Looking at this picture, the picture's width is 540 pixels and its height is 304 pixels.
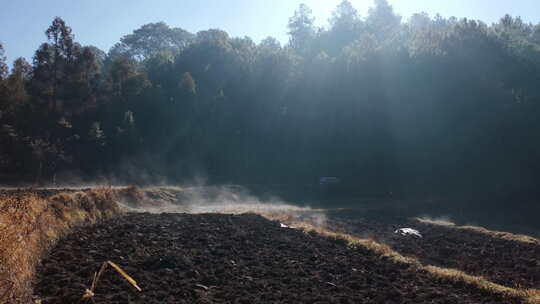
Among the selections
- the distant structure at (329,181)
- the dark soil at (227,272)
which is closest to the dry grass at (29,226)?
the dark soil at (227,272)

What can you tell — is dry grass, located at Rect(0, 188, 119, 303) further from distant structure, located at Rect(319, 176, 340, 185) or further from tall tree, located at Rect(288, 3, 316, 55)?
tall tree, located at Rect(288, 3, 316, 55)

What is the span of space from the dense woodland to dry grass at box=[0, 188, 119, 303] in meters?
23.5

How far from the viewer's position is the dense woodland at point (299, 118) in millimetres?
39500

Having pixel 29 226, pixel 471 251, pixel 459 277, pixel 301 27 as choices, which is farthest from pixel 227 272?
pixel 301 27

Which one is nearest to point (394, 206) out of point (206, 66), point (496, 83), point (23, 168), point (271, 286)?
point (496, 83)

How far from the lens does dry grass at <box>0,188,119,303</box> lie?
6.98 m

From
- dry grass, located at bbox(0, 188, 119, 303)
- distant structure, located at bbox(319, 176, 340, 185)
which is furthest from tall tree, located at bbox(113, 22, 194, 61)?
dry grass, located at bbox(0, 188, 119, 303)

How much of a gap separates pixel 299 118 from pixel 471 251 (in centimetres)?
3543

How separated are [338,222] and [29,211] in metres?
14.7

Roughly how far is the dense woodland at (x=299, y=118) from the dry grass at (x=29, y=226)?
927 inches

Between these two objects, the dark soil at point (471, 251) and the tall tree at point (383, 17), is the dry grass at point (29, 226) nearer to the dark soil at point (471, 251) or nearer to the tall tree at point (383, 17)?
the dark soil at point (471, 251)

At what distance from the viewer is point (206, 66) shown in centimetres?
5769

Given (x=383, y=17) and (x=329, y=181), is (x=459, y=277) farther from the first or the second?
(x=383, y=17)

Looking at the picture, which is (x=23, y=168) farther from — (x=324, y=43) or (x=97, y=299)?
(x=324, y=43)
